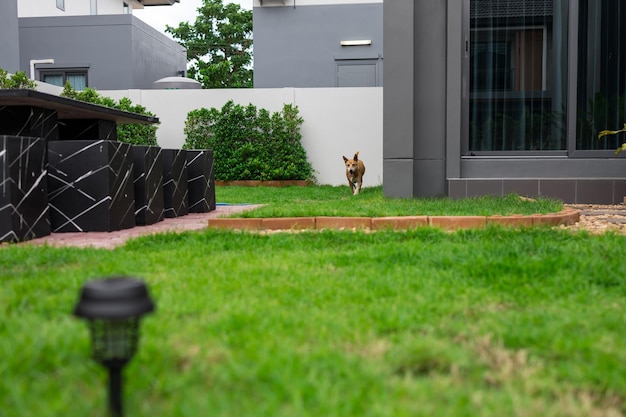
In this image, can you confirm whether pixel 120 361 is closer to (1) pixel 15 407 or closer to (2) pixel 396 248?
(1) pixel 15 407

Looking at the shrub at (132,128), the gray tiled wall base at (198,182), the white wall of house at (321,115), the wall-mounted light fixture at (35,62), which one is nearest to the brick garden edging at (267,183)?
the white wall of house at (321,115)

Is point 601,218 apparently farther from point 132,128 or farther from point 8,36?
point 8,36

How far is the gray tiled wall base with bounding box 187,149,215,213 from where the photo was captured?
24.6 ft

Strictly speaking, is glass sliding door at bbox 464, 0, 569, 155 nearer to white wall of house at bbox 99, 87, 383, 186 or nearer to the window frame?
white wall of house at bbox 99, 87, 383, 186

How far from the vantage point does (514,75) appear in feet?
26.3

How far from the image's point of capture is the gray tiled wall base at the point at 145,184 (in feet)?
19.8

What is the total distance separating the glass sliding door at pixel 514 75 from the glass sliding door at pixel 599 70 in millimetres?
274

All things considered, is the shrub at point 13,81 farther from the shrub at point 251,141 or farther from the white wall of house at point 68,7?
the white wall of house at point 68,7

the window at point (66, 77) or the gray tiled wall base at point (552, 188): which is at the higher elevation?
the window at point (66, 77)

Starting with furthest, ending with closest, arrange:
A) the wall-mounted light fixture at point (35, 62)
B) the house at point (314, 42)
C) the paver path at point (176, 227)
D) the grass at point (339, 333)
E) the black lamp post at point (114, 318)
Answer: the house at point (314, 42) → the wall-mounted light fixture at point (35, 62) → the paver path at point (176, 227) → the grass at point (339, 333) → the black lamp post at point (114, 318)

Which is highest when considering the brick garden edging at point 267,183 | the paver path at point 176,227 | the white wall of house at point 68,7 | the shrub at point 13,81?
the white wall of house at point 68,7

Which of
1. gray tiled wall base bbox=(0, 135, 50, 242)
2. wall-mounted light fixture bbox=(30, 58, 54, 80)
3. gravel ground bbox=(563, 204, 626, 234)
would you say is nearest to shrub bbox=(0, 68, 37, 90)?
gray tiled wall base bbox=(0, 135, 50, 242)

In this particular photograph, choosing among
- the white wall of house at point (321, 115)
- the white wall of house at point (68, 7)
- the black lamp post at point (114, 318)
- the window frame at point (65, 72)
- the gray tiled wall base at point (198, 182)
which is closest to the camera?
the black lamp post at point (114, 318)

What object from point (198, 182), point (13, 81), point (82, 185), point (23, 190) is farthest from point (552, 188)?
point (13, 81)
